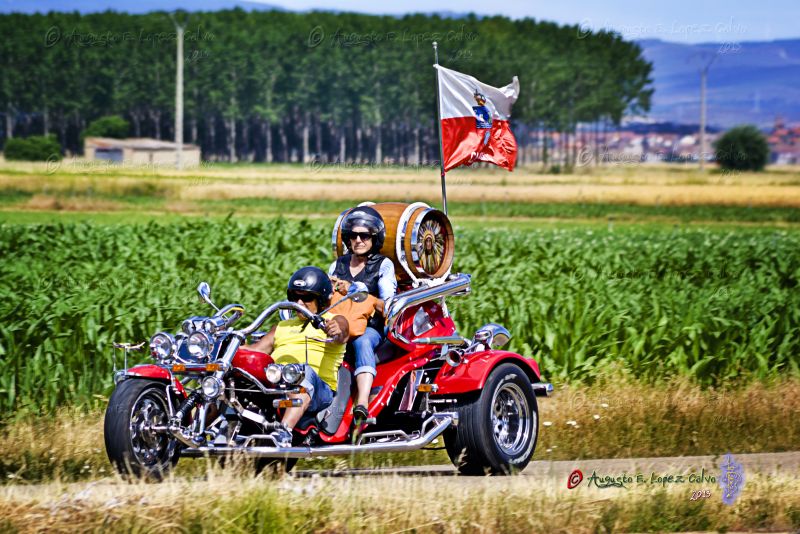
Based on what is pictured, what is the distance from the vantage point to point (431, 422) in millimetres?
9453

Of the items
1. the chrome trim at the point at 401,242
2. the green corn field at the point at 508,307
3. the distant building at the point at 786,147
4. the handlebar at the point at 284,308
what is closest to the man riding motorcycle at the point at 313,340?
the handlebar at the point at 284,308

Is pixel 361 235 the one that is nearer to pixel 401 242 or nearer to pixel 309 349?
pixel 401 242

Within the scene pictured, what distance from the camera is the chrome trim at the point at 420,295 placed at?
9492 millimetres

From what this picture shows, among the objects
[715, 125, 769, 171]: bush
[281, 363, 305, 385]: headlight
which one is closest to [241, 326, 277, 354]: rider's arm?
[281, 363, 305, 385]: headlight

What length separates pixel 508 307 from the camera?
15172mm

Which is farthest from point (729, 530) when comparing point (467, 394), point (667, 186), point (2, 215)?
point (667, 186)

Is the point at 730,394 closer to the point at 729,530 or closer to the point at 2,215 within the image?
the point at 729,530

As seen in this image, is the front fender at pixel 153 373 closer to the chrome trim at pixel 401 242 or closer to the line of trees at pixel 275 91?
the chrome trim at pixel 401 242

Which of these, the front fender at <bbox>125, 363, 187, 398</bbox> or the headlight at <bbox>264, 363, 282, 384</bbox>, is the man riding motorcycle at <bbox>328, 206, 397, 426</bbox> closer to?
the headlight at <bbox>264, 363, 282, 384</bbox>

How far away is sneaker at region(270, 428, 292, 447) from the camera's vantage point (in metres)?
8.46

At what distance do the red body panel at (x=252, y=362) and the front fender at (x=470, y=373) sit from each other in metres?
1.60

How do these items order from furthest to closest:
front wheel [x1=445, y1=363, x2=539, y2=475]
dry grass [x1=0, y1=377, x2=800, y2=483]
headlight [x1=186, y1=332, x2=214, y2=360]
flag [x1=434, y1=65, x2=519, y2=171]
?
flag [x1=434, y1=65, x2=519, y2=171] → dry grass [x1=0, y1=377, x2=800, y2=483] → front wheel [x1=445, y1=363, x2=539, y2=475] → headlight [x1=186, y1=332, x2=214, y2=360]

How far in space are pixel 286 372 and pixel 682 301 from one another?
27.3 feet

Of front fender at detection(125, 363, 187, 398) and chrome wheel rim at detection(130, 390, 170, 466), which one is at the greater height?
front fender at detection(125, 363, 187, 398)
